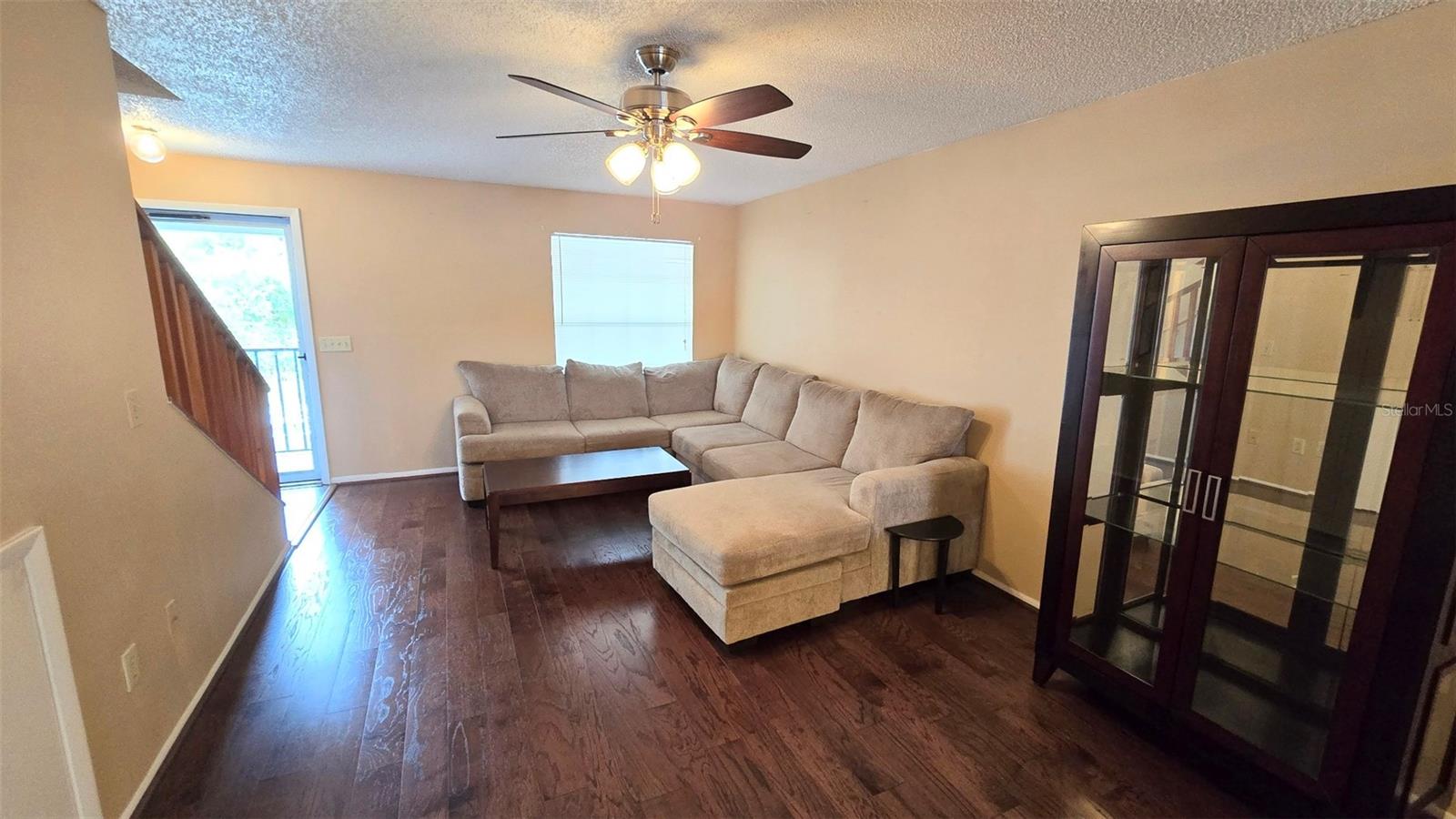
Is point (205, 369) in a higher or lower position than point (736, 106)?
lower

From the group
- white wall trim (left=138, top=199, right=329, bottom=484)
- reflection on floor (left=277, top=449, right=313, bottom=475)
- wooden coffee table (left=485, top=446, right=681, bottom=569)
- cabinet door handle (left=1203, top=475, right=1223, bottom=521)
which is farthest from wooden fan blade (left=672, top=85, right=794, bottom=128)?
reflection on floor (left=277, top=449, right=313, bottom=475)

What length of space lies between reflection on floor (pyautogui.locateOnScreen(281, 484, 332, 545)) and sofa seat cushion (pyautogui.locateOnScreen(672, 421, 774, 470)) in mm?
2405

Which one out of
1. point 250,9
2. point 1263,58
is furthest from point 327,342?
point 1263,58

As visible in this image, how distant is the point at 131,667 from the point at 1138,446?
3267 mm

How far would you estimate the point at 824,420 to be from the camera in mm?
3713

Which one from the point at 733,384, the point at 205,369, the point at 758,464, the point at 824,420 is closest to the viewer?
the point at 205,369

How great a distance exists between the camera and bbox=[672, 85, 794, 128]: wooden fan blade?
67.9 inches

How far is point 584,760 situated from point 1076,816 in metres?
1.48

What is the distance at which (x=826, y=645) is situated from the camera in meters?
2.47

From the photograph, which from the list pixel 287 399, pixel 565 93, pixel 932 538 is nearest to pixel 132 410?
pixel 565 93

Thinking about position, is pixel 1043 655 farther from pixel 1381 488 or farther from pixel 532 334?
pixel 532 334

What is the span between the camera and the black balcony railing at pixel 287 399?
4.59m

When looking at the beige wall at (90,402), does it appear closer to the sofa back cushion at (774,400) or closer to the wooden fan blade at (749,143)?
the wooden fan blade at (749,143)
